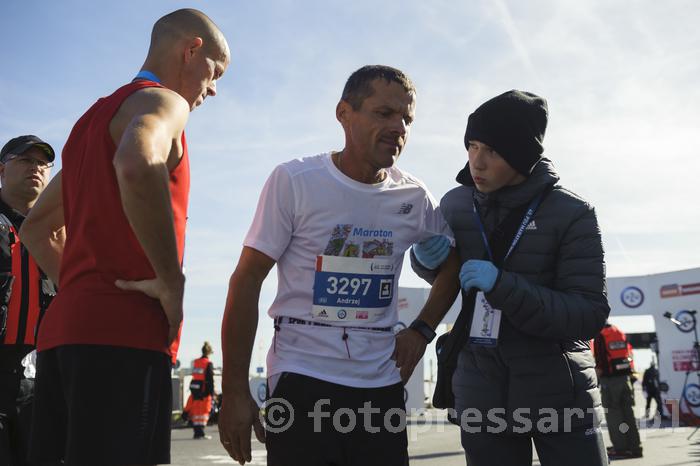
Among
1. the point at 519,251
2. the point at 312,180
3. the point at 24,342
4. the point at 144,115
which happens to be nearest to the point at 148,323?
the point at 144,115

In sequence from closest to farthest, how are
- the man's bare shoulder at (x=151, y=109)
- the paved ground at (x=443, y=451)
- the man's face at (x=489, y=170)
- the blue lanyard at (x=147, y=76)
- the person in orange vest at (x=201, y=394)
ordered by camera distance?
the man's bare shoulder at (x=151, y=109) → the blue lanyard at (x=147, y=76) → the man's face at (x=489, y=170) → the paved ground at (x=443, y=451) → the person in orange vest at (x=201, y=394)

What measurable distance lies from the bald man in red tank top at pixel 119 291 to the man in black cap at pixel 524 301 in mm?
1205

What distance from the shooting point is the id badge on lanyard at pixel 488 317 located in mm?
2846

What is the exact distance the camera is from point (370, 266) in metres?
2.73

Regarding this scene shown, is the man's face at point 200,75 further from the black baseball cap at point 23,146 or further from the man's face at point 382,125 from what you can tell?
the black baseball cap at point 23,146

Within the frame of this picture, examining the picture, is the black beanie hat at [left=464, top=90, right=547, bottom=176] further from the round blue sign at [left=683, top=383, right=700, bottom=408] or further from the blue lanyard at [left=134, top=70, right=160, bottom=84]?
the round blue sign at [left=683, top=383, right=700, bottom=408]

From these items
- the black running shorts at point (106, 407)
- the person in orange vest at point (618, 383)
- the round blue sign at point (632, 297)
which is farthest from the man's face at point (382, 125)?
the round blue sign at point (632, 297)

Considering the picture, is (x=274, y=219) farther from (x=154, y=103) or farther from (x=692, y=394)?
(x=692, y=394)

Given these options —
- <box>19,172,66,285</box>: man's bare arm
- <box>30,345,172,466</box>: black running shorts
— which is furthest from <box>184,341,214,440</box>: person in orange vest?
<box>30,345,172,466</box>: black running shorts

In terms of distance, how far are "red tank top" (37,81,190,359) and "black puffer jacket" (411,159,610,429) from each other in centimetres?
125

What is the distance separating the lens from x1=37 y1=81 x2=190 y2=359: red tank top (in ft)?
6.76

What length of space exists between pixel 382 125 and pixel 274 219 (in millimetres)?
558

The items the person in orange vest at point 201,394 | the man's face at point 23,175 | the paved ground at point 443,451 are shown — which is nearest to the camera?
the man's face at point 23,175

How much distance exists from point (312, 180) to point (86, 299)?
97cm
